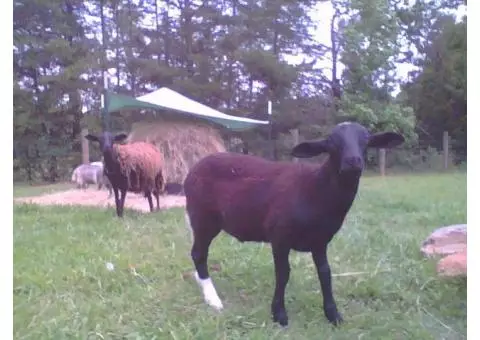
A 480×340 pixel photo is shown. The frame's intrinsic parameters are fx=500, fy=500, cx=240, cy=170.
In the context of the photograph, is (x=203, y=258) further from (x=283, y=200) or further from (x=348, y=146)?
(x=348, y=146)

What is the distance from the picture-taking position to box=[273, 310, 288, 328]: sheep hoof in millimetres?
2160

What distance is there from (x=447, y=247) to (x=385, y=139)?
61.0 inches

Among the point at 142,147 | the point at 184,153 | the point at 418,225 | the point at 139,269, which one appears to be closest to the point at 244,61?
the point at 184,153

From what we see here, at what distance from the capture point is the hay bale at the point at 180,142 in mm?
6555

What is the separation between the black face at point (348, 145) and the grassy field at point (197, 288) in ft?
2.43

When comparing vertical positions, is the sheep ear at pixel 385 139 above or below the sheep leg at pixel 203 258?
above

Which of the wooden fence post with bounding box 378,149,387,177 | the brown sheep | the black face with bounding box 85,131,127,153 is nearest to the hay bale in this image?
the brown sheep

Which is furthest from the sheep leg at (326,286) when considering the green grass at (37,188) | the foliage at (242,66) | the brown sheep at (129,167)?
the green grass at (37,188)

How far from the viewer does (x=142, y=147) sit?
17.7ft

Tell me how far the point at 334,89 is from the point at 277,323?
3872mm

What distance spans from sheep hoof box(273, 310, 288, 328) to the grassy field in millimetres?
31

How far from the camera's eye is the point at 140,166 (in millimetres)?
5086

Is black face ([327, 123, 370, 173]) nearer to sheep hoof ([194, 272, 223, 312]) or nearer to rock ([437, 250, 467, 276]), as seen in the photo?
sheep hoof ([194, 272, 223, 312])

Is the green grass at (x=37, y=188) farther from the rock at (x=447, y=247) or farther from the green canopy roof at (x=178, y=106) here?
the rock at (x=447, y=247)
